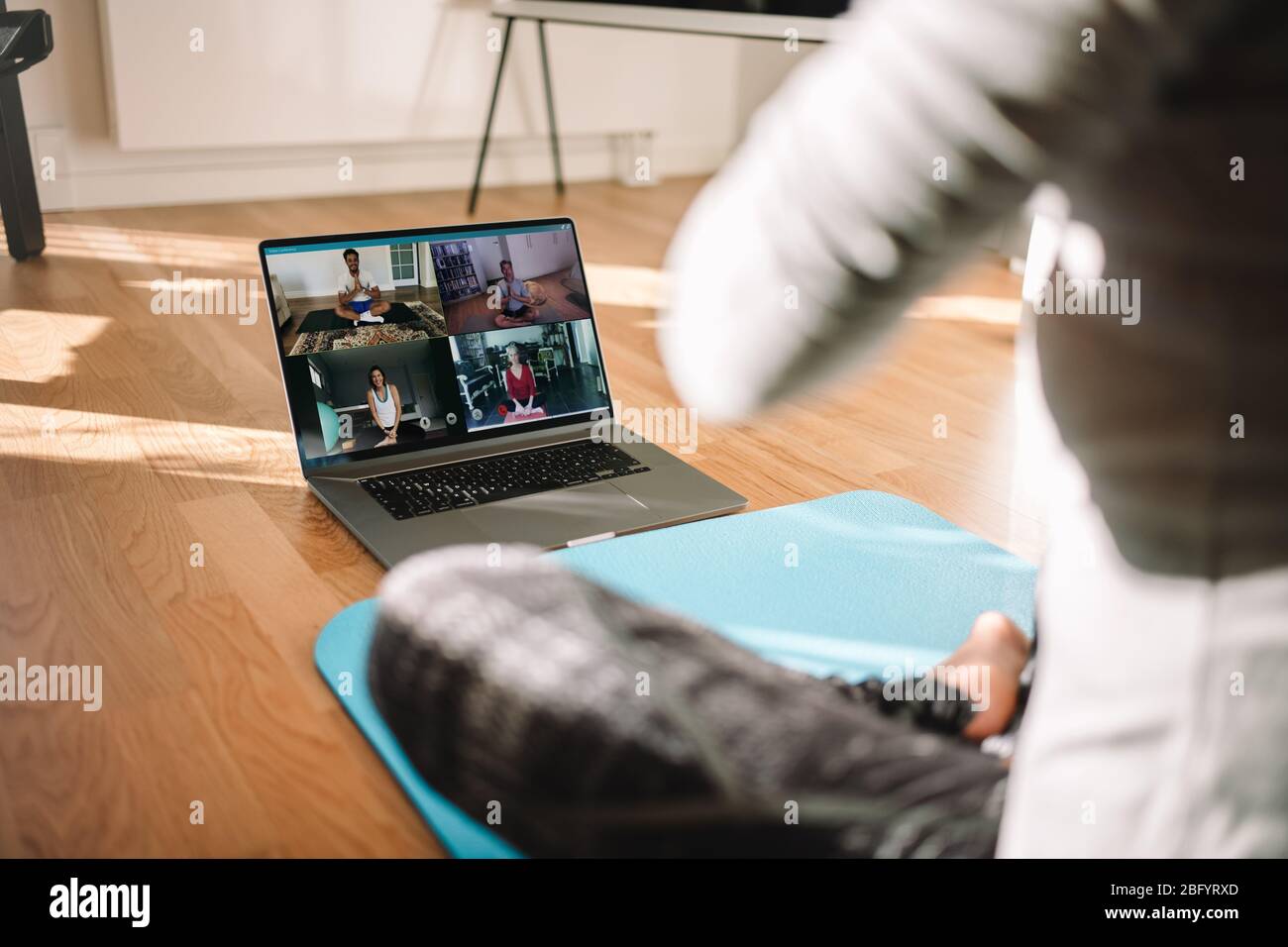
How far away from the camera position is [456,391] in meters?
1.50

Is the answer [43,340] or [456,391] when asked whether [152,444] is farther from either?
[43,340]

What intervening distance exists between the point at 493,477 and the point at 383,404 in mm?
167

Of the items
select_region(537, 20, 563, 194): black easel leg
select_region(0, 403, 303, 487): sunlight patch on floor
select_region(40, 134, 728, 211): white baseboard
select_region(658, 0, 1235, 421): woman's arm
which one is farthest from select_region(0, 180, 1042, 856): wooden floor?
select_region(537, 20, 563, 194): black easel leg

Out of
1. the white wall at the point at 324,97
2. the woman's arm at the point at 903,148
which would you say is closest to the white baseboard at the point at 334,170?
the white wall at the point at 324,97

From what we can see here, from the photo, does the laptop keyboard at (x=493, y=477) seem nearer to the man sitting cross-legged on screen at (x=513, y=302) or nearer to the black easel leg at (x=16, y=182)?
the man sitting cross-legged on screen at (x=513, y=302)

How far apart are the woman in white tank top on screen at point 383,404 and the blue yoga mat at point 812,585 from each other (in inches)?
12.2

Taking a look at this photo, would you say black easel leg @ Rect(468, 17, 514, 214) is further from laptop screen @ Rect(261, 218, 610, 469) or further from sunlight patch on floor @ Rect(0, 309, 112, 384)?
laptop screen @ Rect(261, 218, 610, 469)

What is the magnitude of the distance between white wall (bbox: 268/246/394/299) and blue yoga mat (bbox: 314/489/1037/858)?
433 millimetres

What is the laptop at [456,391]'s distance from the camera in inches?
55.1

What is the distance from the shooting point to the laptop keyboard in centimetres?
140

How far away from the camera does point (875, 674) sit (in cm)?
109

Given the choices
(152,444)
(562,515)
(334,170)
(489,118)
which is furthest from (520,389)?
(334,170)
